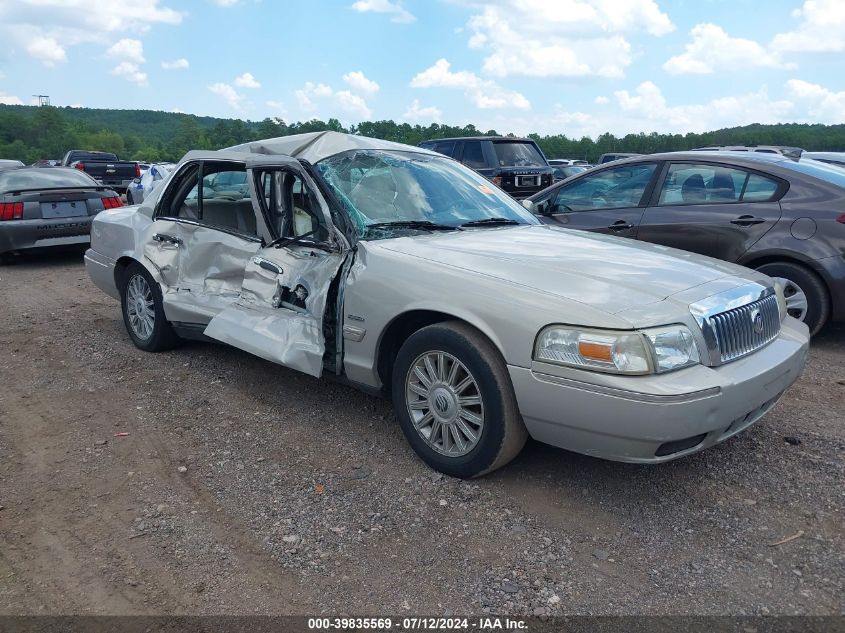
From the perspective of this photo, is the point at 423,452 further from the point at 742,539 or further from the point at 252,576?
the point at 742,539

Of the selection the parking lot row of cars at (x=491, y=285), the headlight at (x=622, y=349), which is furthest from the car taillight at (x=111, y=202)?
the headlight at (x=622, y=349)

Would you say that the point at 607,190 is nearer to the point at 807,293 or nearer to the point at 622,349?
the point at 807,293

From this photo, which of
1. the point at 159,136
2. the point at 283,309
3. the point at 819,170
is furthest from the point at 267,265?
the point at 159,136

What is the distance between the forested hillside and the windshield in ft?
107

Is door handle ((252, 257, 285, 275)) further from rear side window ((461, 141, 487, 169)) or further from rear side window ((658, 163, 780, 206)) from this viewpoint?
rear side window ((461, 141, 487, 169))

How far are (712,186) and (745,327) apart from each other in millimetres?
3250

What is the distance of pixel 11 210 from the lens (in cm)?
968

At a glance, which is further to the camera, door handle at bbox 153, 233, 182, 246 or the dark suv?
the dark suv

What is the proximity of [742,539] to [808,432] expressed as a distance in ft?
4.60

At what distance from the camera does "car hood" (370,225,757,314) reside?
314 centimetres

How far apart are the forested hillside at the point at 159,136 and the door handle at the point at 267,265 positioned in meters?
40.8

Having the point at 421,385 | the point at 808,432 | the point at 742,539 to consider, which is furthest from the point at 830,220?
the point at 421,385

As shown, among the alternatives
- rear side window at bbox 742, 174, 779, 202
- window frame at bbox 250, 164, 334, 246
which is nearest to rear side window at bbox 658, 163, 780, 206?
rear side window at bbox 742, 174, 779, 202

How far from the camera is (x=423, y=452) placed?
3605 mm
